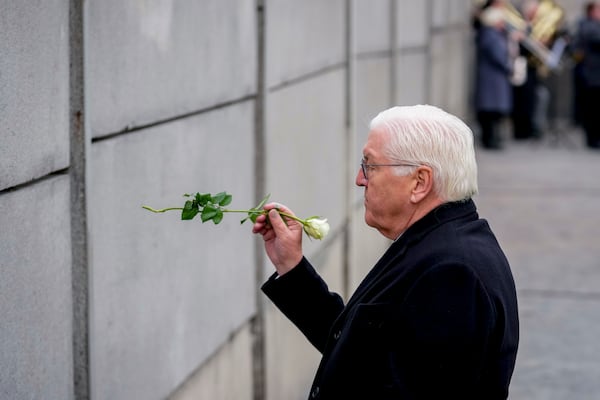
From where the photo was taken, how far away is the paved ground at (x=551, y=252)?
7.03 m

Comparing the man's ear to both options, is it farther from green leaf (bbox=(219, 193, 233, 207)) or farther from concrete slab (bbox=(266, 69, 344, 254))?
concrete slab (bbox=(266, 69, 344, 254))

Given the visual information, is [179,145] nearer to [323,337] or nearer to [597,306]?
[323,337]

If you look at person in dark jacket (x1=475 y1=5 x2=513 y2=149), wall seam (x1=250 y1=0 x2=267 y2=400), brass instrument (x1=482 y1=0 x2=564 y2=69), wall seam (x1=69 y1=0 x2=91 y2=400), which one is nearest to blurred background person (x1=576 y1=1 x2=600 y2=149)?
brass instrument (x1=482 y1=0 x2=564 y2=69)

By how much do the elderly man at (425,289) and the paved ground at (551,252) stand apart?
3.80 metres

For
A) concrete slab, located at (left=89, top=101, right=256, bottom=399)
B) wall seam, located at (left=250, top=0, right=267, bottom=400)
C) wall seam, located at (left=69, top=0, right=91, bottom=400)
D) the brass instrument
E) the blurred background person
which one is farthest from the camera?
the brass instrument

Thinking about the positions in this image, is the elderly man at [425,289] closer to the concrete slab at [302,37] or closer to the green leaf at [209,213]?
the green leaf at [209,213]

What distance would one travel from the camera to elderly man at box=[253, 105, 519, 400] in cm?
279

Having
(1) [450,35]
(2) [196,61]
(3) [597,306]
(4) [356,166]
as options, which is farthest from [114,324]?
(1) [450,35]

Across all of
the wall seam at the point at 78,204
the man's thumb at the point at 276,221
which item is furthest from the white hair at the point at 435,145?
the wall seam at the point at 78,204

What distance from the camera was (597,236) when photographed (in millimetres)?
11008

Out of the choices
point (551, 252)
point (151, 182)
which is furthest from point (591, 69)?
point (151, 182)

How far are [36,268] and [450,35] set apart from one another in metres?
13.2

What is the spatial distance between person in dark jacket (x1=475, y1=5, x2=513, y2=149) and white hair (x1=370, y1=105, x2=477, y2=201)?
13562mm

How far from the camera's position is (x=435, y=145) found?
2.88 m
